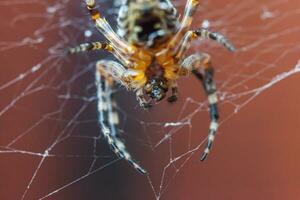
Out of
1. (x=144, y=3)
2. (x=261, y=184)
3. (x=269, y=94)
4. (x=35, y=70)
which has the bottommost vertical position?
(x=261, y=184)

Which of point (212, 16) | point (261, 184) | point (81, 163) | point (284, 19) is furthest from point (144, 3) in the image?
point (212, 16)

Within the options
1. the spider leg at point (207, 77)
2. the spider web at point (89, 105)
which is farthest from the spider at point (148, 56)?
the spider web at point (89, 105)

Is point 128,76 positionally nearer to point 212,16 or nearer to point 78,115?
point 78,115

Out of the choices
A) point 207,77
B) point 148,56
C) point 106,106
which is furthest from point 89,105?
point 148,56

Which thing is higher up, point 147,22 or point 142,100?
point 147,22

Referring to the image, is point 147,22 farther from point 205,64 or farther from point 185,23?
point 205,64

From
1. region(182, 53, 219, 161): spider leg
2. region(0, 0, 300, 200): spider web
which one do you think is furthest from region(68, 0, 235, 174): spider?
region(0, 0, 300, 200): spider web
